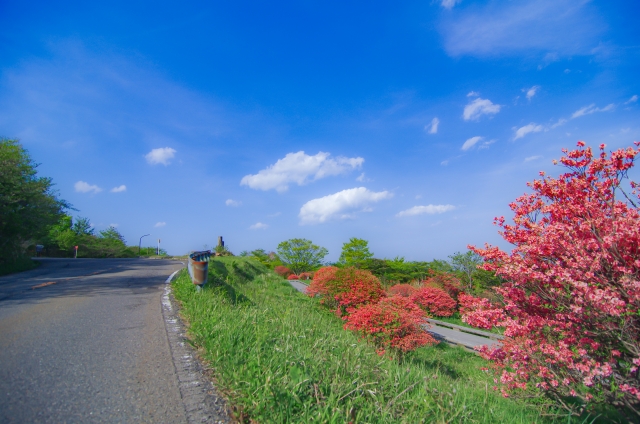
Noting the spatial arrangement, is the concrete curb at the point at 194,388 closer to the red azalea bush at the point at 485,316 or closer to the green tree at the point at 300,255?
the red azalea bush at the point at 485,316

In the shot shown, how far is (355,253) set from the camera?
1232 inches

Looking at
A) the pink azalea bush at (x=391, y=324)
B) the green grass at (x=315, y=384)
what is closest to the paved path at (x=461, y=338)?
the pink azalea bush at (x=391, y=324)

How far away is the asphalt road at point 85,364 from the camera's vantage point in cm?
229

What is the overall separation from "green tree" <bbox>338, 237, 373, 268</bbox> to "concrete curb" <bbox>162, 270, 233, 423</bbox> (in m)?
26.9

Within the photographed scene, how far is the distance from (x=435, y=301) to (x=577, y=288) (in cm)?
1707

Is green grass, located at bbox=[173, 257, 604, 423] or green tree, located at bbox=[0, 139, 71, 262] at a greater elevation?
green tree, located at bbox=[0, 139, 71, 262]

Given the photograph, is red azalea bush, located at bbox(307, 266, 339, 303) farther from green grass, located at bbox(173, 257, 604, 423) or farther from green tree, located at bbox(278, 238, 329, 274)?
green tree, located at bbox(278, 238, 329, 274)

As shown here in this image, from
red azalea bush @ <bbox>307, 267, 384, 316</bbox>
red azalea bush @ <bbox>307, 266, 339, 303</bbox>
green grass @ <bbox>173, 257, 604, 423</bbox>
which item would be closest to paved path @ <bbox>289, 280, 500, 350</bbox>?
red azalea bush @ <bbox>307, 267, 384, 316</bbox>

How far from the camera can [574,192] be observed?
3.85 metres

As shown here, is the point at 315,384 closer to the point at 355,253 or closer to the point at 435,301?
the point at 435,301

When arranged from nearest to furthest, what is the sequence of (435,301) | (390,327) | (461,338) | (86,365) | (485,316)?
(86,365) < (485,316) < (390,327) < (461,338) < (435,301)

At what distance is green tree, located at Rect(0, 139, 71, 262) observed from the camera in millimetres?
13594

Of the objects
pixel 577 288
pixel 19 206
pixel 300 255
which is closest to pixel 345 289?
pixel 577 288

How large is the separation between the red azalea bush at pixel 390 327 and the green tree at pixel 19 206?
14.3 meters
